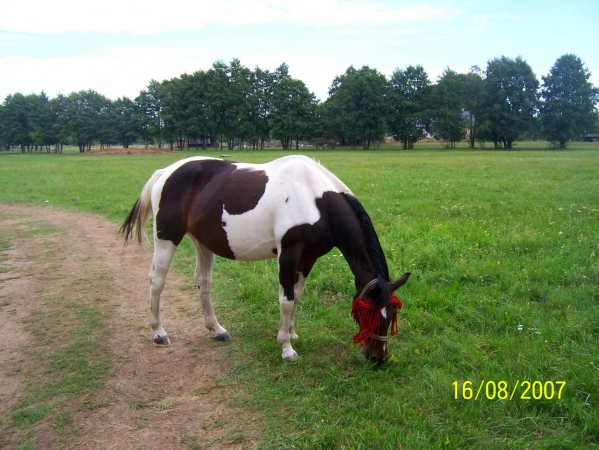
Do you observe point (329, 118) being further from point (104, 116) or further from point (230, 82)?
point (104, 116)

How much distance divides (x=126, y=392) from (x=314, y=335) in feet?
6.62

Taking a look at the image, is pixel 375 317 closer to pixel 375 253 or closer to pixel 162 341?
pixel 375 253

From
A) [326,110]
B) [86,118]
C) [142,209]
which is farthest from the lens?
[86,118]

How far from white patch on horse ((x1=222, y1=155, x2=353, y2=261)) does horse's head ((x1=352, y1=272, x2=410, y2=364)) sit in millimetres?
892

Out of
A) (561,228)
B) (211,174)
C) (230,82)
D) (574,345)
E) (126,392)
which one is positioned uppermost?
(230,82)

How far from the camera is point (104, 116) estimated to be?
7006cm

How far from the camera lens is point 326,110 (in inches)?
2424

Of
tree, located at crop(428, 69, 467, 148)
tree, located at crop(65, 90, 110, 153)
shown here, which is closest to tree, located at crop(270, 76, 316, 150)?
tree, located at crop(428, 69, 467, 148)

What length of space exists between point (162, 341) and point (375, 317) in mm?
2548

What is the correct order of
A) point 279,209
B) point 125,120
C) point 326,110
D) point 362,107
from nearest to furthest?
point 279,209
point 362,107
point 326,110
point 125,120

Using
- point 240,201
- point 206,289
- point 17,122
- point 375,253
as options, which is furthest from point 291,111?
point 375,253

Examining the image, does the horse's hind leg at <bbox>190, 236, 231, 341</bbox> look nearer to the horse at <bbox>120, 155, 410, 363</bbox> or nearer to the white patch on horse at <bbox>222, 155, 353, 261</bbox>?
the horse at <bbox>120, 155, 410, 363</bbox>

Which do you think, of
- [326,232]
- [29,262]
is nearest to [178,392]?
[326,232]

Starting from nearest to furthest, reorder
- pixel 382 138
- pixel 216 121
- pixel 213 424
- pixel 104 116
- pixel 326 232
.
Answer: pixel 213 424 → pixel 326 232 → pixel 382 138 → pixel 216 121 → pixel 104 116
